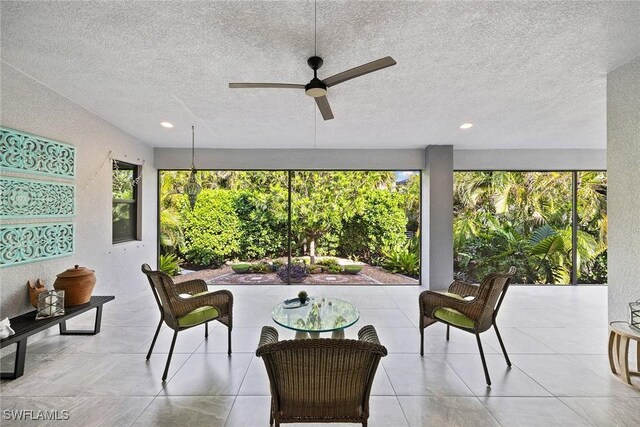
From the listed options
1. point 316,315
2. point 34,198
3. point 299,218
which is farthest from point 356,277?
point 34,198

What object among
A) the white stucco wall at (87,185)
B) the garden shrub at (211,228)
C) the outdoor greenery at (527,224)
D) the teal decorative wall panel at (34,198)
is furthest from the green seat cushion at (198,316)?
the outdoor greenery at (527,224)

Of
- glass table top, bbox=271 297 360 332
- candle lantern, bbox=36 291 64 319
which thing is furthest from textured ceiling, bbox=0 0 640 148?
glass table top, bbox=271 297 360 332

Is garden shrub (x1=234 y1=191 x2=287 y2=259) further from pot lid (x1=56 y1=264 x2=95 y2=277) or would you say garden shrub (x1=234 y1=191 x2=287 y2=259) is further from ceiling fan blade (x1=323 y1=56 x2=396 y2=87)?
ceiling fan blade (x1=323 y1=56 x2=396 y2=87)

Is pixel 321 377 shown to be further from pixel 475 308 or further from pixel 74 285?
pixel 74 285

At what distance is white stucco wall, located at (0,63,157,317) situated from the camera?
276 cm

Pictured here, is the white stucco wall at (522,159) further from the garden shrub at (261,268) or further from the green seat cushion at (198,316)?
the green seat cushion at (198,316)

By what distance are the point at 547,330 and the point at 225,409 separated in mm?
3815

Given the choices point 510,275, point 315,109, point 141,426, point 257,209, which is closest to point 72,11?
point 315,109

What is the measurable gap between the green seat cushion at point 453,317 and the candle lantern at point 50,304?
12.4ft

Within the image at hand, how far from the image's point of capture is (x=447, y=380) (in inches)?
97.0

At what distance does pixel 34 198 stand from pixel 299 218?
4.62 meters

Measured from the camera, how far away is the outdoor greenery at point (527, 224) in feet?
20.2

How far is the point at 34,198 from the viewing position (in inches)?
116

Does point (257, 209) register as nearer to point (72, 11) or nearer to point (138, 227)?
point (138, 227)
